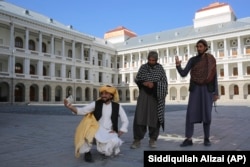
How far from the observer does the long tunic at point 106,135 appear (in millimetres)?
4523

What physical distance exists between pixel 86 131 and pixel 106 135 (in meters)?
0.36

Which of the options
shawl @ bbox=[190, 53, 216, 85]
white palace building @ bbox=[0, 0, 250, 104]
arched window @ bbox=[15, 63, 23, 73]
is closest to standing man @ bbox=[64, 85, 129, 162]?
shawl @ bbox=[190, 53, 216, 85]

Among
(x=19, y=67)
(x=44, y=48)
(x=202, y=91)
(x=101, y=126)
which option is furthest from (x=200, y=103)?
(x=44, y=48)

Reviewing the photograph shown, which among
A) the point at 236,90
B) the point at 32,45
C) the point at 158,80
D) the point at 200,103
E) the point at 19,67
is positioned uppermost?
the point at 32,45

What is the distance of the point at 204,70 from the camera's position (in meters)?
5.85

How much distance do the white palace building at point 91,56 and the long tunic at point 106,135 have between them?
117 feet

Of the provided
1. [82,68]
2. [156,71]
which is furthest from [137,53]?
[156,71]

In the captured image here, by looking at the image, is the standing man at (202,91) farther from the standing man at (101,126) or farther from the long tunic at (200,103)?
the standing man at (101,126)

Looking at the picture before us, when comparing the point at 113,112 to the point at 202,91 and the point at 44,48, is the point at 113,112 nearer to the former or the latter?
the point at 202,91

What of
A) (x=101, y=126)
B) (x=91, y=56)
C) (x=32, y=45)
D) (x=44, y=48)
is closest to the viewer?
(x=101, y=126)

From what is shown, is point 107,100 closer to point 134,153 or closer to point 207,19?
point 134,153

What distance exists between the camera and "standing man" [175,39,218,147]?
5801 mm

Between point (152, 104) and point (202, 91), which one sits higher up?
point (202, 91)

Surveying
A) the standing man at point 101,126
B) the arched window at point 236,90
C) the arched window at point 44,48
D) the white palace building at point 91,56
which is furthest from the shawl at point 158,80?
the arched window at point 236,90
